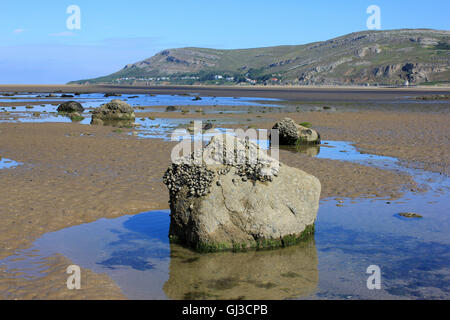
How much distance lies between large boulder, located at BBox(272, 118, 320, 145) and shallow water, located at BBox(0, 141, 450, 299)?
1129cm

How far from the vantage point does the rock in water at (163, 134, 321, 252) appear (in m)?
8.73

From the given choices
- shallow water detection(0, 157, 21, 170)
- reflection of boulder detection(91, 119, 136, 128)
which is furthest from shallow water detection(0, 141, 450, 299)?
reflection of boulder detection(91, 119, 136, 128)

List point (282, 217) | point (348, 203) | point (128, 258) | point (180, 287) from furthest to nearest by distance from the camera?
point (348, 203) → point (282, 217) → point (128, 258) → point (180, 287)

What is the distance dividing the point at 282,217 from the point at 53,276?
174 inches

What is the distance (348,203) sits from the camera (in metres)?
11.9

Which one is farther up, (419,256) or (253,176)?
(253,176)

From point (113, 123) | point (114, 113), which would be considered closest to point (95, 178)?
point (113, 123)

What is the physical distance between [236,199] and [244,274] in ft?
5.70

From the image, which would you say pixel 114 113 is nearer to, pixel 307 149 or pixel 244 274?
pixel 307 149

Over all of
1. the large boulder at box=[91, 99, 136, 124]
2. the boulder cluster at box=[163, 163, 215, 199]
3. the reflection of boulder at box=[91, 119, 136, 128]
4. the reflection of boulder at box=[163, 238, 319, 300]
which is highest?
the large boulder at box=[91, 99, 136, 124]

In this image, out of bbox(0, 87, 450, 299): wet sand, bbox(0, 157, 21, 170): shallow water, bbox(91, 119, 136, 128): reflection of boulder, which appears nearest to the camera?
bbox(0, 87, 450, 299): wet sand

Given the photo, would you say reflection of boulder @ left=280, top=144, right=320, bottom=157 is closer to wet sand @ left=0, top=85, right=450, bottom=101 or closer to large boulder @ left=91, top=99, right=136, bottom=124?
large boulder @ left=91, top=99, right=136, bottom=124

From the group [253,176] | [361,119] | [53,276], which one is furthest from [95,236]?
[361,119]

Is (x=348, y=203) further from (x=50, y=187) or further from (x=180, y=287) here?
(x=50, y=187)
